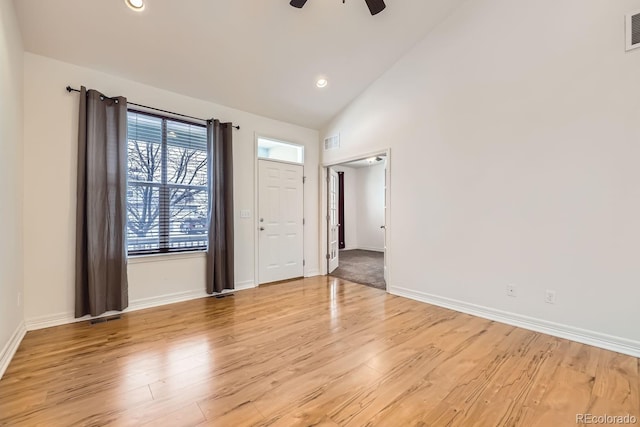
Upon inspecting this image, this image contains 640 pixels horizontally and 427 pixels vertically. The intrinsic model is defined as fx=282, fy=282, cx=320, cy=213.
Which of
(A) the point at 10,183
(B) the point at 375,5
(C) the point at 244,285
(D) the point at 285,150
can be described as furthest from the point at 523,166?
(A) the point at 10,183

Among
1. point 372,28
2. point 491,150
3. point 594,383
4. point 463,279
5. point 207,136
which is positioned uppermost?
point 372,28

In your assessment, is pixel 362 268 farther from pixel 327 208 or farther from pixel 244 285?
pixel 244 285

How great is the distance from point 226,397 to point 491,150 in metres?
3.40

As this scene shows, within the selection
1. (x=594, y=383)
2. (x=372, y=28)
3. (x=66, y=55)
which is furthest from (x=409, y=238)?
(x=66, y=55)

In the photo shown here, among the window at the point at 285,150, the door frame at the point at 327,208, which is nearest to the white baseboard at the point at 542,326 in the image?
the door frame at the point at 327,208

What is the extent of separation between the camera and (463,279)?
3.38 meters

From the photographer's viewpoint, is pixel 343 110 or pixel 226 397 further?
pixel 343 110

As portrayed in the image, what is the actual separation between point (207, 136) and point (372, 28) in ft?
8.35

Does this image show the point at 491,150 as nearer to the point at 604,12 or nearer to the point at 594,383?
the point at 604,12

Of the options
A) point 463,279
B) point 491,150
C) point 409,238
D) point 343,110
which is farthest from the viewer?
point 343,110

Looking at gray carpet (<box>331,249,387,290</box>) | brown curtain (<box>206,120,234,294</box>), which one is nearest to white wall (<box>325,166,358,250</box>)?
gray carpet (<box>331,249,387,290</box>)

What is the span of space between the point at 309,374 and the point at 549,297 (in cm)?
246

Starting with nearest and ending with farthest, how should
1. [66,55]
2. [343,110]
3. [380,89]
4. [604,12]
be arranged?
[604,12] < [66,55] < [380,89] < [343,110]

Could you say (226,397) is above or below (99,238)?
below
